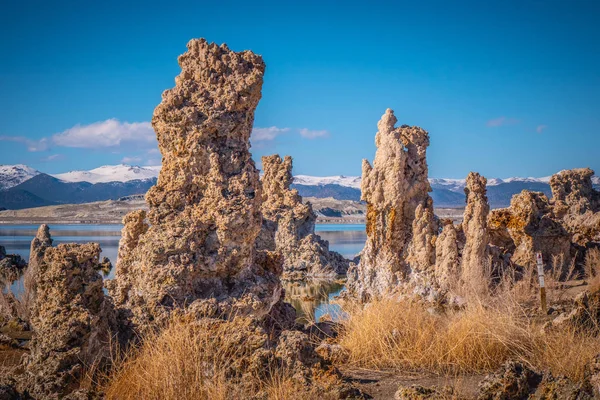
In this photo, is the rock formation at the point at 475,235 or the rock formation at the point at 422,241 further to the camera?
the rock formation at the point at 422,241

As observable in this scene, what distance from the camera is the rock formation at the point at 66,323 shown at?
4336mm

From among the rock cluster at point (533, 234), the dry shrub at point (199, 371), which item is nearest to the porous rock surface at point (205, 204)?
the dry shrub at point (199, 371)

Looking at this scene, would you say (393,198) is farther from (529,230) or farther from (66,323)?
(66,323)

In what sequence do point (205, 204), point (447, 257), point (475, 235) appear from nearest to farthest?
point (205, 204) → point (475, 235) → point (447, 257)

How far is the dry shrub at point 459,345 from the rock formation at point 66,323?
7.68ft

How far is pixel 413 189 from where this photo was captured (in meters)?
12.7

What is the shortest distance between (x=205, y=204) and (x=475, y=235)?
22.4 feet

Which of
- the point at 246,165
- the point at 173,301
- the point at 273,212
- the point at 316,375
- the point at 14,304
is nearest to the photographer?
the point at 316,375

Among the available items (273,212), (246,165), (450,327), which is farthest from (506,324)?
(273,212)

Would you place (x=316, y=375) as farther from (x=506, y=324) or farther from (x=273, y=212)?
(x=273, y=212)

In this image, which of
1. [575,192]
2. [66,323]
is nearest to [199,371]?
[66,323]

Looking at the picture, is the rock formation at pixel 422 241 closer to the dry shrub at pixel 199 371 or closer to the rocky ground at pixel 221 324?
the rocky ground at pixel 221 324

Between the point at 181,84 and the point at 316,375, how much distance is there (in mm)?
3374

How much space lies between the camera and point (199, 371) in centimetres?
440
